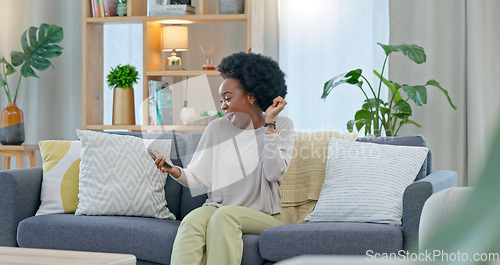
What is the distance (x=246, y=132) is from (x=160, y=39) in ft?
6.05

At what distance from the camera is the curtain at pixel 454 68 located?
3797 mm

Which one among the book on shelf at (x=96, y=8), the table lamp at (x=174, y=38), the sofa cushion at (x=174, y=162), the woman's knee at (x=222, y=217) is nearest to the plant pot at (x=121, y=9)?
the book on shelf at (x=96, y=8)

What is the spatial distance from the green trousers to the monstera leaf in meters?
2.34

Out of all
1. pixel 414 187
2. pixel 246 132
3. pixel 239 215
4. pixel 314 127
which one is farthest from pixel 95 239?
pixel 314 127

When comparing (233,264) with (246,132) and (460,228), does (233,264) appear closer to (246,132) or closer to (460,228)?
(246,132)

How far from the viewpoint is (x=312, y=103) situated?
13.8ft

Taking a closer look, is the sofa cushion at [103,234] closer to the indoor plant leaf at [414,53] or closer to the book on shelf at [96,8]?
the indoor plant leaf at [414,53]

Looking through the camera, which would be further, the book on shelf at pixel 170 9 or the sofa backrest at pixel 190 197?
the book on shelf at pixel 170 9

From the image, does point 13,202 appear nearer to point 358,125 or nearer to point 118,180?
point 118,180

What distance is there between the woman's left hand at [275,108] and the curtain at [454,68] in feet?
5.79

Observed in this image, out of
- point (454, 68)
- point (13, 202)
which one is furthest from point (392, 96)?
point (13, 202)

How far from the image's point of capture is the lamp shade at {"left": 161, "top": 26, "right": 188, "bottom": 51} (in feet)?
13.7

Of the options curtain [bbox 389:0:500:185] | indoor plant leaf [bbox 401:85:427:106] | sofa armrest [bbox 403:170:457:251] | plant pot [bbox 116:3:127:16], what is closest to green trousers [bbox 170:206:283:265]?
sofa armrest [bbox 403:170:457:251]

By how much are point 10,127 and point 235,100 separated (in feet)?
7.12
